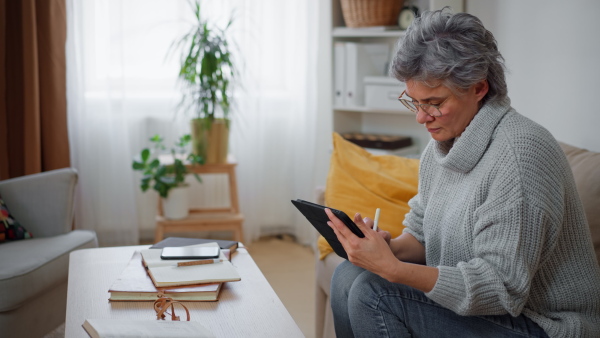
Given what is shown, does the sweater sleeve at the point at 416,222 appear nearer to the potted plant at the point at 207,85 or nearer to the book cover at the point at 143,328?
the book cover at the point at 143,328

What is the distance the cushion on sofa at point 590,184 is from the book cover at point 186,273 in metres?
0.87

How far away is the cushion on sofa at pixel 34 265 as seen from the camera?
7.34 feet

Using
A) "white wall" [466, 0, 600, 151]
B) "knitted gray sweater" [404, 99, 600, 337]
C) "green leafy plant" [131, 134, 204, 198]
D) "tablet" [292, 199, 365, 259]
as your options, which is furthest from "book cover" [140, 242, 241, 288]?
"green leafy plant" [131, 134, 204, 198]

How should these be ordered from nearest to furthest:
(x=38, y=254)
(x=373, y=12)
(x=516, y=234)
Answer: (x=516, y=234) < (x=38, y=254) < (x=373, y=12)

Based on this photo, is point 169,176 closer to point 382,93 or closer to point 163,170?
point 163,170

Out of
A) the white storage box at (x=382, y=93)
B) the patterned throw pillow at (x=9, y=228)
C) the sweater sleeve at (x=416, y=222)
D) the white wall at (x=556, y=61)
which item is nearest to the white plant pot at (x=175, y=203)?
the patterned throw pillow at (x=9, y=228)

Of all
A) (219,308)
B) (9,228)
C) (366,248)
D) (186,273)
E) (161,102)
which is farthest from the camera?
(161,102)

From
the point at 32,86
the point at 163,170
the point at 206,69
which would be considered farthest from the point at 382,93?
the point at 32,86

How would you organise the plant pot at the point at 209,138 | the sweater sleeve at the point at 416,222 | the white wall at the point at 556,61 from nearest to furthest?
the sweater sleeve at the point at 416,222, the white wall at the point at 556,61, the plant pot at the point at 209,138

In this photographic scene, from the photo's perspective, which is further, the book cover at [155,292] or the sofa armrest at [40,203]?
the sofa armrest at [40,203]

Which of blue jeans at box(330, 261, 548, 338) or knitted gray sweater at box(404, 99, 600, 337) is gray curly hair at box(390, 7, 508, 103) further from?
blue jeans at box(330, 261, 548, 338)

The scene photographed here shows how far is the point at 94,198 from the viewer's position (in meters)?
3.62

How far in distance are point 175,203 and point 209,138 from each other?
34 cm

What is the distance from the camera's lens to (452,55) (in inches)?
57.5
